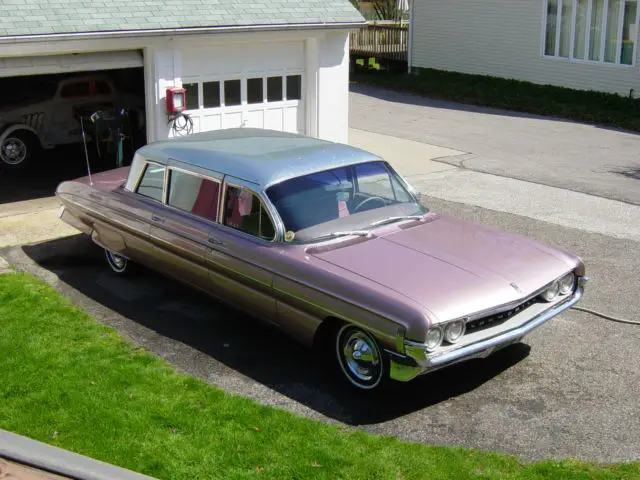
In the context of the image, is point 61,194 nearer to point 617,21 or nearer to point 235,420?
point 235,420

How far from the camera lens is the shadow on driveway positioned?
21.8ft

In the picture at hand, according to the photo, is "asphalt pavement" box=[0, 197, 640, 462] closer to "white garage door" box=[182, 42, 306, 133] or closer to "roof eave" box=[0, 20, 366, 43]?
"roof eave" box=[0, 20, 366, 43]

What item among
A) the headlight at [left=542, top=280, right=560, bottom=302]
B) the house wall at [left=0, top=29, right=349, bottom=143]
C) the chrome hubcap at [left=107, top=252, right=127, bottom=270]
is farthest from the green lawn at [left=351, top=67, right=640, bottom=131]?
the chrome hubcap at [left=107, top=252, right=127, bottom=270]

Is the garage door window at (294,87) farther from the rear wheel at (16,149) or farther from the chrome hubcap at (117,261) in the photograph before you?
the chrome hubcap at (117,261)

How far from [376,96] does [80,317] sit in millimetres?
17176

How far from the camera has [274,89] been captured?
47.6ft

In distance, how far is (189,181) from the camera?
824cm

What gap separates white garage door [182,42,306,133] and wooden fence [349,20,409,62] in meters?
13.7

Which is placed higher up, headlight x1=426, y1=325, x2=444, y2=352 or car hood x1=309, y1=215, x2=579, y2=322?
car hood x1=309, y1=215, x2=579, y2=322

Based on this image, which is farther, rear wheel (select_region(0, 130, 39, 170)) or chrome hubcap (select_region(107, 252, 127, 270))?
rear wheel (select_region(0, 130, 39, 170))

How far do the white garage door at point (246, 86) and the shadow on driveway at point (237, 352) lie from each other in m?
4.60

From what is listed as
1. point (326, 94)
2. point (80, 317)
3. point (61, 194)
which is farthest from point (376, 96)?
point (80, 317)

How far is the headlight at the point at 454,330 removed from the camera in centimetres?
620

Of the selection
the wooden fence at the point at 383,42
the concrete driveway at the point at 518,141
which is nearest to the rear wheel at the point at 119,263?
the concrete driveway at the point at 518,141
